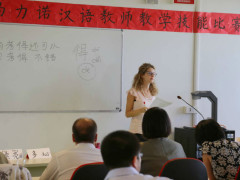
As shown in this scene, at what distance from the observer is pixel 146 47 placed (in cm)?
488

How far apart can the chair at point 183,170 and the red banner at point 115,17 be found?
280 cm

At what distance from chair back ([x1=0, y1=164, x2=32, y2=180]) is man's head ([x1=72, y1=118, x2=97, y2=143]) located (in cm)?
41

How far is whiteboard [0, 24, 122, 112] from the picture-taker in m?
4.42

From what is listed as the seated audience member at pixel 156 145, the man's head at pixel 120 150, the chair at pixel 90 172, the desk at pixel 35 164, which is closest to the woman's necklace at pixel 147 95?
the desk at pixel 35 164

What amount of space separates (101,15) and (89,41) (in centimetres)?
38

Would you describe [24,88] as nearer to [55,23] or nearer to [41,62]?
[41,62]

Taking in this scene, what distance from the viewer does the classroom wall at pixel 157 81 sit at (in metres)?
4.52

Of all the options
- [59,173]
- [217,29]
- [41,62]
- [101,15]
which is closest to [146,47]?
[101,15]

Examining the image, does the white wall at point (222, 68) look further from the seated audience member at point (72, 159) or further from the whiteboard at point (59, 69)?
the seated audience member at point (72, 159)

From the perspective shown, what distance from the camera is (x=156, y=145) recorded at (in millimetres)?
2443

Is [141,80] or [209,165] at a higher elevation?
[141,80]

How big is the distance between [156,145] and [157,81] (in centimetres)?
255

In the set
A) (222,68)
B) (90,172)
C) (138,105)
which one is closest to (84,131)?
(90,172)

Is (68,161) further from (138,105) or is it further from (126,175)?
(138,105)
